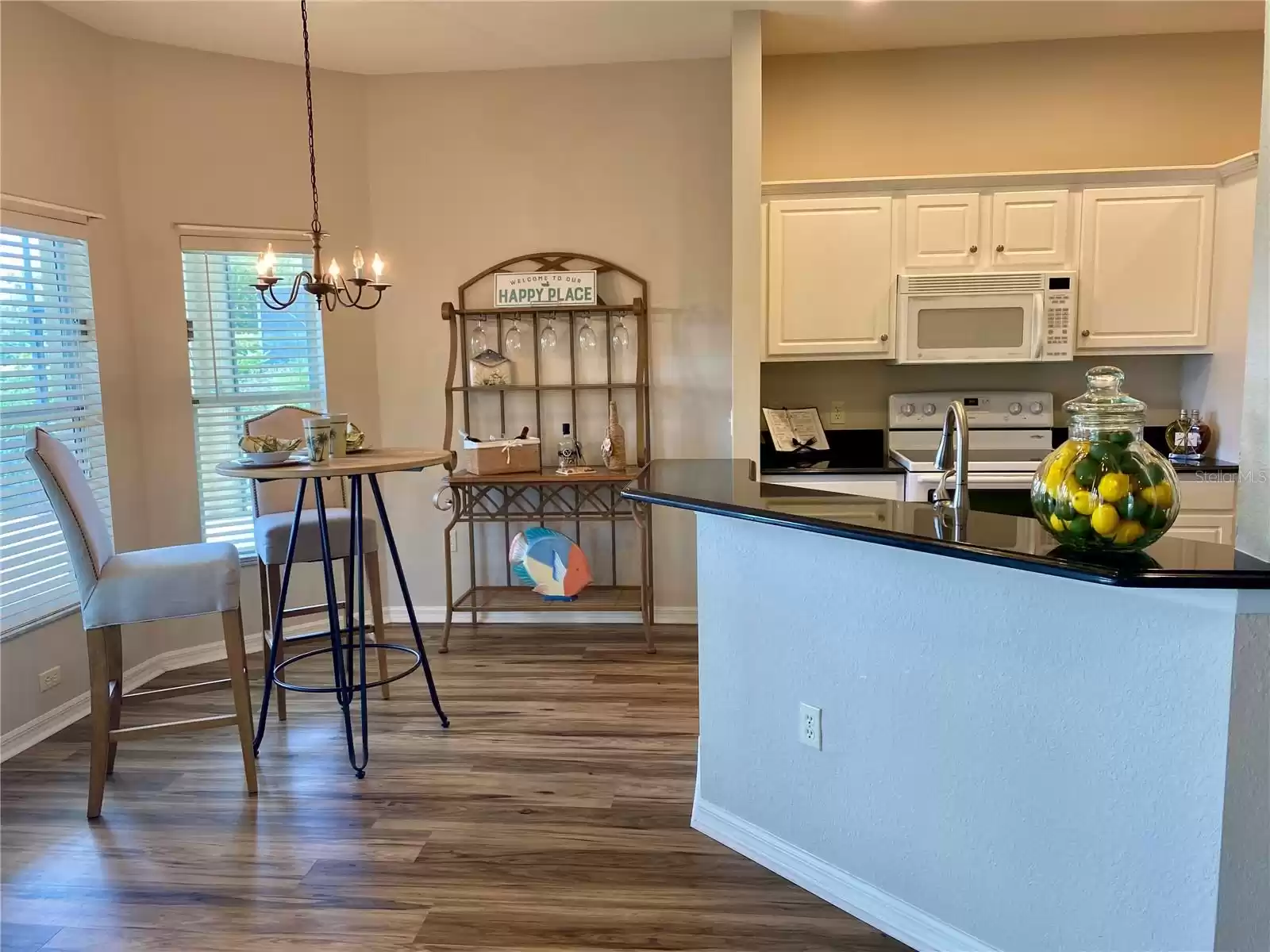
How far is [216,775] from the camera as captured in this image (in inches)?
107

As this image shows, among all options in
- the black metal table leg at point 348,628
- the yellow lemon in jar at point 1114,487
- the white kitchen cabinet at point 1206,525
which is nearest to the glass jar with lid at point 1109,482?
the yellow lemon in jar at point 1114,487

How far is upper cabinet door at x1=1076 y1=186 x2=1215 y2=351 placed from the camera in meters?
3.47

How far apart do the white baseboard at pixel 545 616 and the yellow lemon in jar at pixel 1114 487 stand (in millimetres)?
2904

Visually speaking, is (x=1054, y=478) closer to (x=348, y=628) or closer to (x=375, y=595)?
(x=348, y=628)

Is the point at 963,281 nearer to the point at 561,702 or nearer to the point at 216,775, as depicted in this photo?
the point at 561,702

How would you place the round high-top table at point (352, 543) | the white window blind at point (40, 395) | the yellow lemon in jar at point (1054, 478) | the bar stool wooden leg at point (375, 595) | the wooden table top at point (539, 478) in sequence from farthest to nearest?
the wooden table top at point (539, 478) < the bar stool wooden leg at point (375, 595) < the white window blind at point (40, 395) < the round high-top table at point (352, 543) < the yellow lemon in jar at point (1054, 478)

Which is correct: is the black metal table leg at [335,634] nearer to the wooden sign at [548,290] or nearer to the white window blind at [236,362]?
the white window blind at [236,362]

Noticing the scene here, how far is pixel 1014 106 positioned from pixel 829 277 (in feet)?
3.94

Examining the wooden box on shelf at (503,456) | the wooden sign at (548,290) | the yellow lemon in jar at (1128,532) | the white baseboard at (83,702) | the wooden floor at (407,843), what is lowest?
the wooden floor at (407,843)

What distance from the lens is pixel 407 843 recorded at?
2305mm

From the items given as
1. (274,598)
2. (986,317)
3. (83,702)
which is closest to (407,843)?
(274,598)

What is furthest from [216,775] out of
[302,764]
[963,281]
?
[963,281]

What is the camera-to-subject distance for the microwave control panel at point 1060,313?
3529 millimetres

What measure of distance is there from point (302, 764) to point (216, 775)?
0.26 metres
